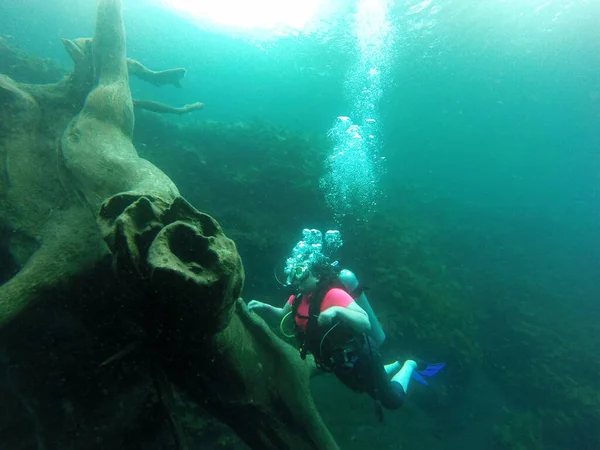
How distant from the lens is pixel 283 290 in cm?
991

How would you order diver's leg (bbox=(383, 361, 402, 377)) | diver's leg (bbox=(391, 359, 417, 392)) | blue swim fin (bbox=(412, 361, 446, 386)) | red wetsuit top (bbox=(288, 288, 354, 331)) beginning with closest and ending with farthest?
red wetsuit top (bbox=(288, 288, 354, 331)) < diver's leg (bbox=(391, 359, 417, 392)) < diver's leg (bbox=(383, 361, 402, 377)) < blue swim fin (bbox=(412, 361, 446, 386))

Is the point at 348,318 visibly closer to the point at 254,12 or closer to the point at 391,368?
the point at 391,368

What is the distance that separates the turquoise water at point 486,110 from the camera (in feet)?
42.0

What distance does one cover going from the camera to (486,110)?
23.0 metres

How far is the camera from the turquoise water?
1279 cm

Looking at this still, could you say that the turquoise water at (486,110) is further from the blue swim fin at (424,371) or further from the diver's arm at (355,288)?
the diver's arm at (355,288)

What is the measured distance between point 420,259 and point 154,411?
10.7m

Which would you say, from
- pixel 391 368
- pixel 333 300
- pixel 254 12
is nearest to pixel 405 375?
pixel 391 368

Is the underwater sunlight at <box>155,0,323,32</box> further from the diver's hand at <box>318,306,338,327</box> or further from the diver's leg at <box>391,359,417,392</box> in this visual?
the diver's hand at <box>318,306,338,327</box>

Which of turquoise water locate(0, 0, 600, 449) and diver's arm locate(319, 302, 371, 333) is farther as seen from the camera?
turquoise water locate(0, 0, 600, 449)

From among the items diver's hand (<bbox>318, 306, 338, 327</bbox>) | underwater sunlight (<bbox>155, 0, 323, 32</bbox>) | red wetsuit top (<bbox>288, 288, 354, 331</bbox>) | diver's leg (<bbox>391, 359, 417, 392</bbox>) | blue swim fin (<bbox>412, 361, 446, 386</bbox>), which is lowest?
blue swim fin (<bbox>412, 361, 446, 386</bbox>)

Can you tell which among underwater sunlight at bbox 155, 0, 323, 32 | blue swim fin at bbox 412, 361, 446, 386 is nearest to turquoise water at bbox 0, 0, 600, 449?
underwater sunlight at bbox 155, 0, 323, 32

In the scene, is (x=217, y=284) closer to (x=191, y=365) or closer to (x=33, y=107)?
(x=191, y=365)

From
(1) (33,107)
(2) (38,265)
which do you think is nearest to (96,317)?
(2) (38,265)
